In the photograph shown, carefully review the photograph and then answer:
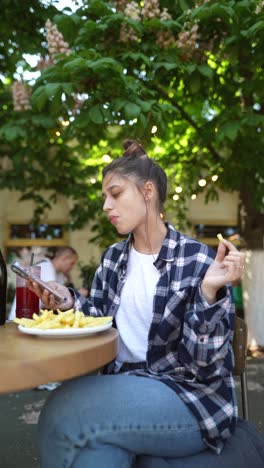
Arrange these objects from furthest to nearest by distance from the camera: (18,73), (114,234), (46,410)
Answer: (114,234)
(18,73)
(46,410)

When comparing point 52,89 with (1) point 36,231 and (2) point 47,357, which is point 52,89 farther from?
(1) point 36,231

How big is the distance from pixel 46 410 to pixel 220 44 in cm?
416

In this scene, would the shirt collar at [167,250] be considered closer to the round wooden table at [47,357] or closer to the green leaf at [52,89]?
the round wooden table at [47,357]

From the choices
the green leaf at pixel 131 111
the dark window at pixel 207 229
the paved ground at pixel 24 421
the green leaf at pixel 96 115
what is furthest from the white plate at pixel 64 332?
the dark window at pixel 207 229

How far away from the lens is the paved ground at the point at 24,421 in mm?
3410

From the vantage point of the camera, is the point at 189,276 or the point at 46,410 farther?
the point at 189,276

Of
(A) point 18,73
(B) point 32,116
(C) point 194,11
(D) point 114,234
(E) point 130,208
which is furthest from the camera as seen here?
(D) point 114,234

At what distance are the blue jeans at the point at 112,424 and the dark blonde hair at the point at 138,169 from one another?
758 mm

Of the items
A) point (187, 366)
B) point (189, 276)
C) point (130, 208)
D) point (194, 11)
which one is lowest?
point (187, 366)

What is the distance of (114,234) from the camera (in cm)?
1032

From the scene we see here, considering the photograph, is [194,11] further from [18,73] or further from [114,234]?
[114,234]

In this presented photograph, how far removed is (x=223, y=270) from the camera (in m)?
1.71

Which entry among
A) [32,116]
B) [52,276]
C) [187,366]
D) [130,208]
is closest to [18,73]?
[32,116]

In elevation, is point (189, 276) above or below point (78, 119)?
below
